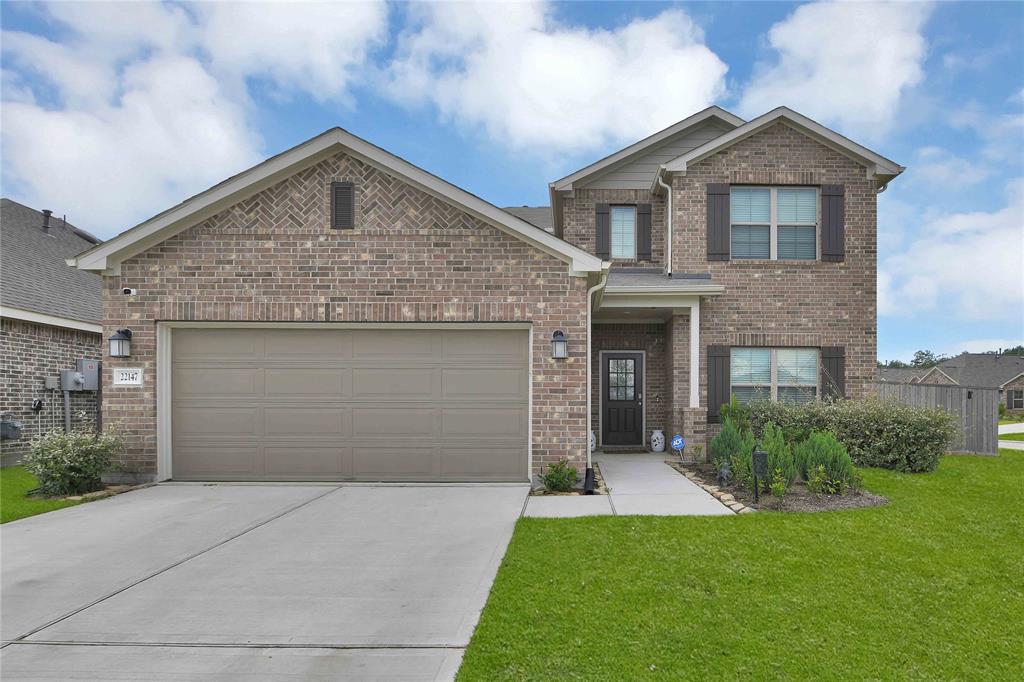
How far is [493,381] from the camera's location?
8.73 meters

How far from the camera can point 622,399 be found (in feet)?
42.1

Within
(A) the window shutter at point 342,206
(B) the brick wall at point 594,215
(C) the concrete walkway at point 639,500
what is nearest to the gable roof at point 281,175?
(A) the window shutter at point 342,206

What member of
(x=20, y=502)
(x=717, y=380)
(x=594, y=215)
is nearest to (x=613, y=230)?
(x=594, y=215)

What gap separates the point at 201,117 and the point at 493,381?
1176 centimetres

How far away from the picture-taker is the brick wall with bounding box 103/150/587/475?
8.59 m

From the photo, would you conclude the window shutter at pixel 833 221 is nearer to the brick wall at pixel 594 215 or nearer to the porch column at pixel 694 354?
the porch column at pixel 694 354

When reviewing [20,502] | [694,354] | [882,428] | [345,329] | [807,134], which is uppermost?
[807,134]

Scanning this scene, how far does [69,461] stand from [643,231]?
1092cm

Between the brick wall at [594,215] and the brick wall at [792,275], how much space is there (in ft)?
3.46

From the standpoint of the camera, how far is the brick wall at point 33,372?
10.9m

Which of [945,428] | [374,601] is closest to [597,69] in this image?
[945,428]

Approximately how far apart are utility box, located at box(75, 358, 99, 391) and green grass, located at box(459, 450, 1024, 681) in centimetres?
1036

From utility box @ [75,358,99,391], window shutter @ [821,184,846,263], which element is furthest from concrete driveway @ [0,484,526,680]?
window shutter @ [821,184,846,263]

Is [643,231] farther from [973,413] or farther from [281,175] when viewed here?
[973,413]
